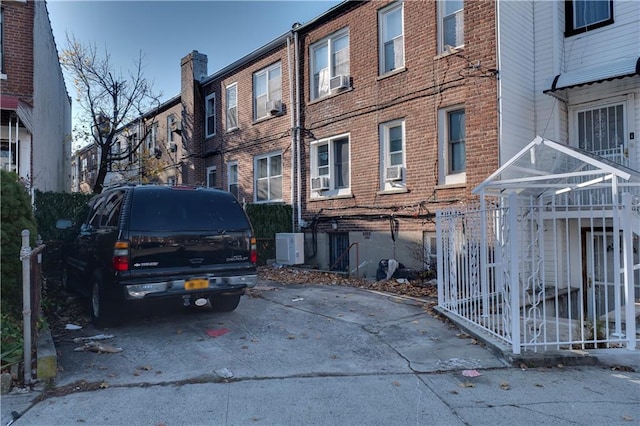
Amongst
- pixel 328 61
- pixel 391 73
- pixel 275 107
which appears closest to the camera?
pixel 391 73

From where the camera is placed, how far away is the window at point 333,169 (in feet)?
42.3

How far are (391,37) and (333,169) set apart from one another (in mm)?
3873

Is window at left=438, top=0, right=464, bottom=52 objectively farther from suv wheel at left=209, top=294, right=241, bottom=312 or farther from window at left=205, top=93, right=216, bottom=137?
window at left=205, top=93, right=216, bottom=137

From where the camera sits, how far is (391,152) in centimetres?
1158

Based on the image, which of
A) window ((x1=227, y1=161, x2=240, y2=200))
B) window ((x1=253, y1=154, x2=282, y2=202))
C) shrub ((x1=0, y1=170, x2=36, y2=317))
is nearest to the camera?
shrub ((x1=0, y1=170, x2=36, y2=317))

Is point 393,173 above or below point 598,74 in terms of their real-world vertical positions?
below

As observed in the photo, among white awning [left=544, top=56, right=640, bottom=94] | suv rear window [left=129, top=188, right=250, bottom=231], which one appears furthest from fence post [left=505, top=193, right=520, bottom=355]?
white awning [left=544, top=56, right=640, bottom=94]

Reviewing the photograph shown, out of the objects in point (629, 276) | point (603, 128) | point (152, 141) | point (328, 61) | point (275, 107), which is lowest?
point (629, 276)

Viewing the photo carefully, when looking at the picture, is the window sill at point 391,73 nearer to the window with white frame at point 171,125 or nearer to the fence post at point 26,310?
the fence post at point 26,310

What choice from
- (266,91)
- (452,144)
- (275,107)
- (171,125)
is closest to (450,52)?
(452,144)

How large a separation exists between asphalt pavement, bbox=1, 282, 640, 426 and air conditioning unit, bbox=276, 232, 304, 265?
623cm

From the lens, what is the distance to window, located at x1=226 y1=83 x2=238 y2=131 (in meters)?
17.0

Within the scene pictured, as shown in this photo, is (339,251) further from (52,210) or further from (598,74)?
(598,74)

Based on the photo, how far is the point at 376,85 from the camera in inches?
460
